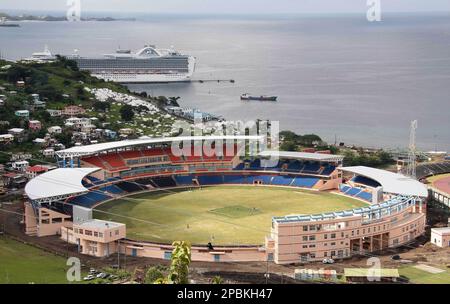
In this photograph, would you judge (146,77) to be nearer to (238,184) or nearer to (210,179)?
(210,179)

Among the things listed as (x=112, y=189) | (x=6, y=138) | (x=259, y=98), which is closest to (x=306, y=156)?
(x=112, y=189)

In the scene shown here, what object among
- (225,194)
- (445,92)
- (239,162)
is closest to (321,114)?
(445,92)

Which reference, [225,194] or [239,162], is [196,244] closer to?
[225,194]

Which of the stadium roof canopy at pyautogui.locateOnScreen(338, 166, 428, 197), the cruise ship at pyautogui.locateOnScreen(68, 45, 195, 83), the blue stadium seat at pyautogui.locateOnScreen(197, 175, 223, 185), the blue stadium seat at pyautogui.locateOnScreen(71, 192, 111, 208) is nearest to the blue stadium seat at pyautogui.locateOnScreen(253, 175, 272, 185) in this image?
the blue stadium seat at pyautogui.locateOnScreen(197, 175, 223, 185)

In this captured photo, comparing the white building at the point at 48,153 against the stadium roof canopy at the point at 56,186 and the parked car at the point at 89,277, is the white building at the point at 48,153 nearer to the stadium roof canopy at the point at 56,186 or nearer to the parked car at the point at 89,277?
the stadium roof canopy at the point at 56,186

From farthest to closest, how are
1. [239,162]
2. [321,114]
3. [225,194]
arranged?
1. [321,114]
2. [239,162]
3. [225,194]

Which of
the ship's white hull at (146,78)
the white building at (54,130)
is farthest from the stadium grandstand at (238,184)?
the ship's white hull at (146,78)

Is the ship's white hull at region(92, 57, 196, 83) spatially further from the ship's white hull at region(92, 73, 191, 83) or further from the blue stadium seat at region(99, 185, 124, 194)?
the blue stadium seat at region(99, 185, 124, 194)
